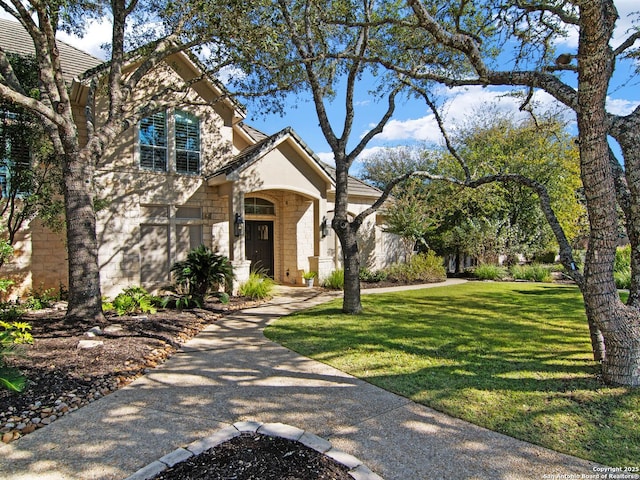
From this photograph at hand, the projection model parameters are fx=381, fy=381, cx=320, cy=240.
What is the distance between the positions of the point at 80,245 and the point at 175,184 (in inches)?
205

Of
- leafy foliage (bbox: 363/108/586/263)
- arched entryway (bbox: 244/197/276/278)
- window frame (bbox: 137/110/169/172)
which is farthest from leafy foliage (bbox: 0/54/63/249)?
leafy foliage (bbox: 363/108/586/263)

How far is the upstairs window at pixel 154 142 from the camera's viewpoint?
12.2 metres

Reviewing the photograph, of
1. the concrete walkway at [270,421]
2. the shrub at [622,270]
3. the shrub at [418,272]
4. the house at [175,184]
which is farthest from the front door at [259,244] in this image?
the shrub at [622,270]

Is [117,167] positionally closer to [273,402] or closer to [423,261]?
[273,402]

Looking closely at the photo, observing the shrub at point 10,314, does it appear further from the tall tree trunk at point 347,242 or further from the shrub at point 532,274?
the shrub at point 532,274

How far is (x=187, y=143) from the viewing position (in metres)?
13.0

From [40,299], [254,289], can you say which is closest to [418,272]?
[254,289]

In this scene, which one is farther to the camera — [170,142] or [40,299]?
[170,142]

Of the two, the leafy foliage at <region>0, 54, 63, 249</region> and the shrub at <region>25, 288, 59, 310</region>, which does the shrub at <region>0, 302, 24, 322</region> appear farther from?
the leafy foliage at <region>0, 54, 63, 249</region>

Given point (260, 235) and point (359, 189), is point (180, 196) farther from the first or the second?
point (359, 189)

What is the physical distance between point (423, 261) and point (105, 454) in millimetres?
15255

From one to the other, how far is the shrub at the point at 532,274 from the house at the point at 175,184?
9023mm

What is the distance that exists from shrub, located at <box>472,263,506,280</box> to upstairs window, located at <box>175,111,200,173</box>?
1320 centimetres

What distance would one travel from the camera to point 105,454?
3.35 meters
